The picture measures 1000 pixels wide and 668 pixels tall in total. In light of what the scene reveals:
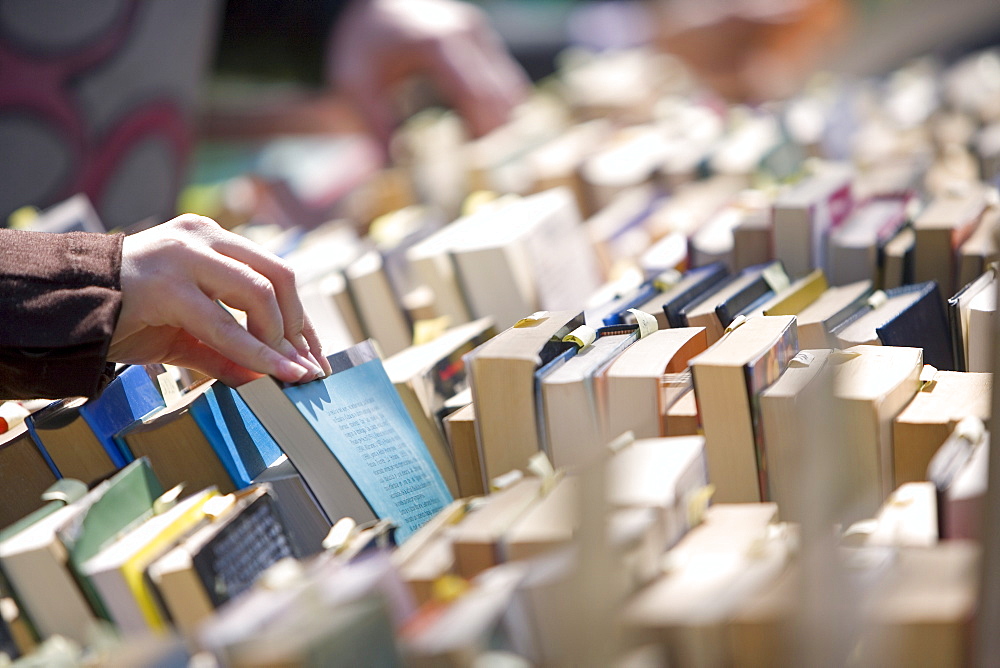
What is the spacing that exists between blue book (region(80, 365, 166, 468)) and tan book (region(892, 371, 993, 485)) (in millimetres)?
602

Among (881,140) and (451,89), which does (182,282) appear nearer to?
(881,140)

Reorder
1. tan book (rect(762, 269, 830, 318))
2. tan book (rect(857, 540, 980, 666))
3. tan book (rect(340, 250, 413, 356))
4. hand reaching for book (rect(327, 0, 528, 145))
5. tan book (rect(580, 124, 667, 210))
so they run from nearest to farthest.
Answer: tan book (rect(857, 540, 980, 666)) < tan book (rect(762, 269, 830, 318)) < tan book (rect(340, 250, 413, 356)) < tan book (rect(580, 124, 667, 210)) < hand reaching for book (rect(327, 0, 528, 145))

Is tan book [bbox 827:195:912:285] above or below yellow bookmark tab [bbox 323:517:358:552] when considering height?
above

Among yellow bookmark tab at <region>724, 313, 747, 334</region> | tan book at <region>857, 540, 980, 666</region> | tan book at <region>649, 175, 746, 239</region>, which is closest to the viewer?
tan book at <region>857, 540, 980, 666</region>

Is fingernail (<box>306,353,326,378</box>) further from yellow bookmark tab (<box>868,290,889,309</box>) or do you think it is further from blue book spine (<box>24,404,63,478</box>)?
yellow bookmark tab (<box>868,290,889,309</box>)

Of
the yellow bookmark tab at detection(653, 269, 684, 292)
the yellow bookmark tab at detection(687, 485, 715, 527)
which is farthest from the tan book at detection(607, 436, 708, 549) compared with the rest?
the yellow bookmark tab at detection(653, 269, 684, 292)

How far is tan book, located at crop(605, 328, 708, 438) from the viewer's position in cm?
68

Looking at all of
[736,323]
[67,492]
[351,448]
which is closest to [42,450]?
[67,492]

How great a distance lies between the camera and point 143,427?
28.3 inches

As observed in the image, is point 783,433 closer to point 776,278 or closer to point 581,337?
point 581,337

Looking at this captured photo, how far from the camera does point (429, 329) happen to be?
103 centimetres

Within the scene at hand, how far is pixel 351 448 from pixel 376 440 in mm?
28

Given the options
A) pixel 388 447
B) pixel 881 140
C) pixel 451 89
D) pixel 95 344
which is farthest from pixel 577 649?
pixel 451 89

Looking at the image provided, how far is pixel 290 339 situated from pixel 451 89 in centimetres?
191
